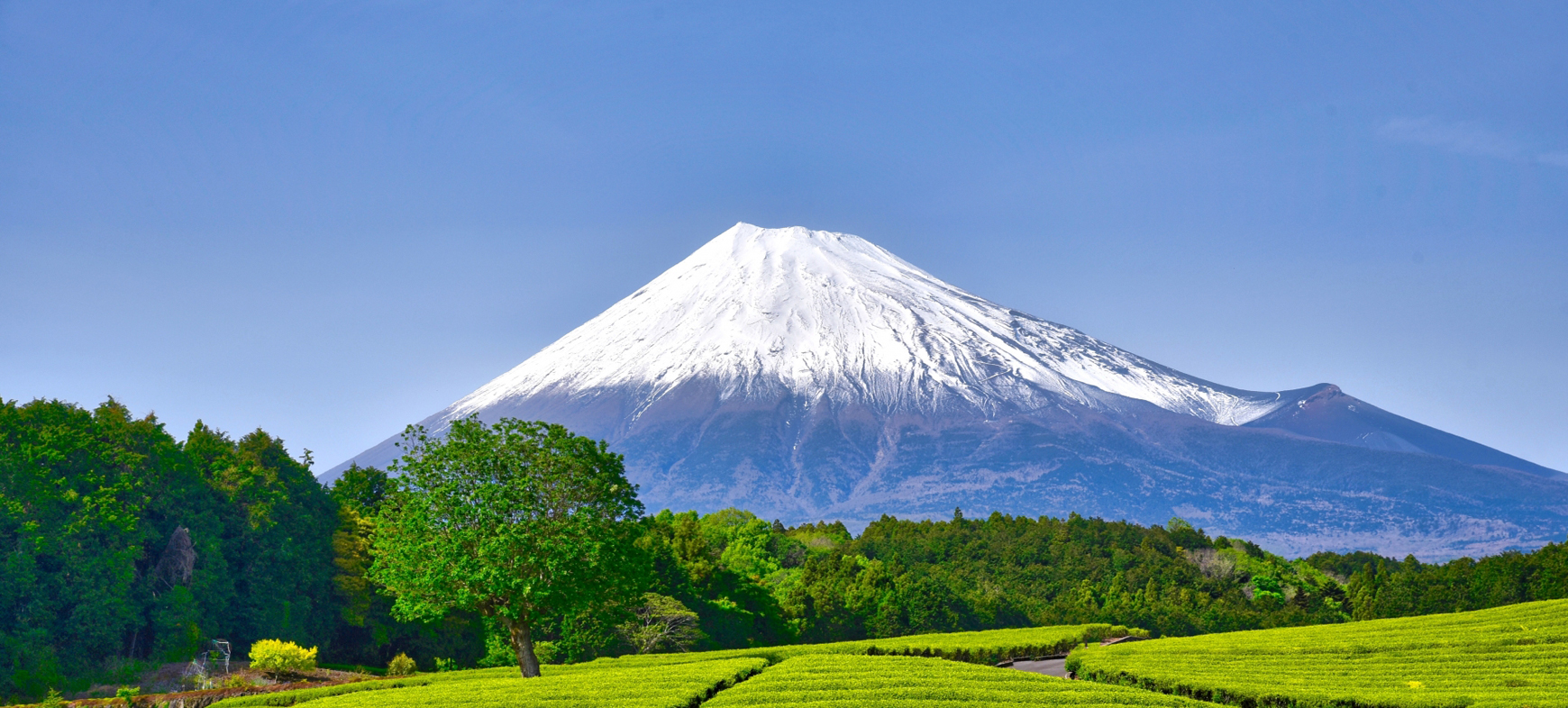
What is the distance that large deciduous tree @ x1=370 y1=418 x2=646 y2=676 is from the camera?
33438mm

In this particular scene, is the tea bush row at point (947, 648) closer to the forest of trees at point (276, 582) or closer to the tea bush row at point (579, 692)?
the forest of trees at point (276, 582)

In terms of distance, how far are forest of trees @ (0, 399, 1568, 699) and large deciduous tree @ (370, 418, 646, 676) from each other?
2.58 m

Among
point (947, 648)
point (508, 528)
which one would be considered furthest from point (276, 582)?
point (947, 648)

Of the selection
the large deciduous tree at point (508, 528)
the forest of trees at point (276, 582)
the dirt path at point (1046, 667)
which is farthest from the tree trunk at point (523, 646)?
the dirt path at point (1046, 667)

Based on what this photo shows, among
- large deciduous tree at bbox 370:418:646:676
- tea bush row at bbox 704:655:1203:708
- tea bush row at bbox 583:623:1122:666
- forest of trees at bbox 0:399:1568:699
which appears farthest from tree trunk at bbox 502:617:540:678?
tea bush row at bbox 704:655:1203:708

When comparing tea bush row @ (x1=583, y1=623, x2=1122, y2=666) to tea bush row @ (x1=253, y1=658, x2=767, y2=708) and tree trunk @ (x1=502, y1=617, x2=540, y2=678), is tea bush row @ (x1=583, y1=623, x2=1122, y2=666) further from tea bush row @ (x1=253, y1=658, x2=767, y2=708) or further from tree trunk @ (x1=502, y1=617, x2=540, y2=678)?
tea bush row @ (x1=253, y1=658, x2=767, y2=708)

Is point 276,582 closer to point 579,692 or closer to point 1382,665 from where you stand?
point 579,692

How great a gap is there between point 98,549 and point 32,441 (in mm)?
4387

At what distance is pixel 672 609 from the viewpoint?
54.3 m

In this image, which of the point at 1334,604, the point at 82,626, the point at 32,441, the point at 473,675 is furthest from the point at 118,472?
the point at 1334,604

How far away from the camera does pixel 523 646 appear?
34469 mm

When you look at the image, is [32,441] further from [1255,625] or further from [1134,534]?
[1134,534]

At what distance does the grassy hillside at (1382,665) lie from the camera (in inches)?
961

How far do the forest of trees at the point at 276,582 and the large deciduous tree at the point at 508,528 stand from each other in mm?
2584
